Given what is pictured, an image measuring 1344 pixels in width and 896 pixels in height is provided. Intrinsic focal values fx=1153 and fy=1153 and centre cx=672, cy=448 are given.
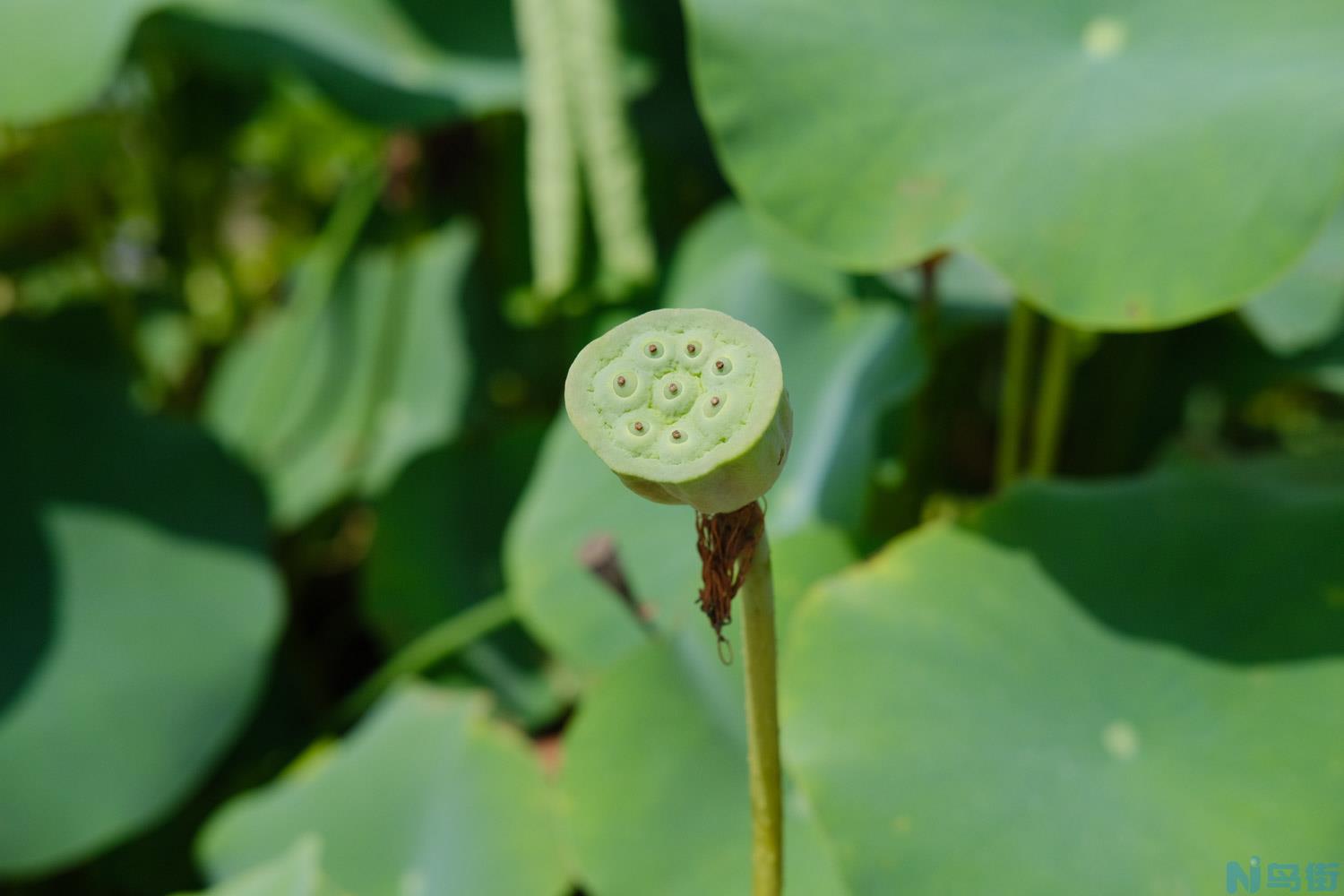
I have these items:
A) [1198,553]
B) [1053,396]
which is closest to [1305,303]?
[1053,396]

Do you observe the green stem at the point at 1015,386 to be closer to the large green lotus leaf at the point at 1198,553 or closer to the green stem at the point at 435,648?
the large green lotus leaf at the point at 1198,553

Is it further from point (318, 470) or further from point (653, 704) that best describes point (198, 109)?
point (653, 704)

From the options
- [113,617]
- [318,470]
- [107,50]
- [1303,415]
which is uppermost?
[107,50]

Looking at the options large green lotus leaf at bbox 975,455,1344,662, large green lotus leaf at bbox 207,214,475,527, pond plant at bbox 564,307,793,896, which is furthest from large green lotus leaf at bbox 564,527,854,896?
large green lotus leaf at bbox 207,214,475,527

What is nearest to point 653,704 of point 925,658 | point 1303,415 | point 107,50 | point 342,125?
point 925,658

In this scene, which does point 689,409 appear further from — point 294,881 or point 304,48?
point 304,48

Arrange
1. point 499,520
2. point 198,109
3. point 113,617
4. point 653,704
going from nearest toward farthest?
point 653,704
point 113,617
point 499,520
point 198,109

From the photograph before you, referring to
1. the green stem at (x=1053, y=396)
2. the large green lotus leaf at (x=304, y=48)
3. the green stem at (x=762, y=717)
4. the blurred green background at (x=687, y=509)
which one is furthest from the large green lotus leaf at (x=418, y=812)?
the large green lotus leaf at (x=304, y=48)

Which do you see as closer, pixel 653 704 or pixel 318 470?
pixel 653 704
